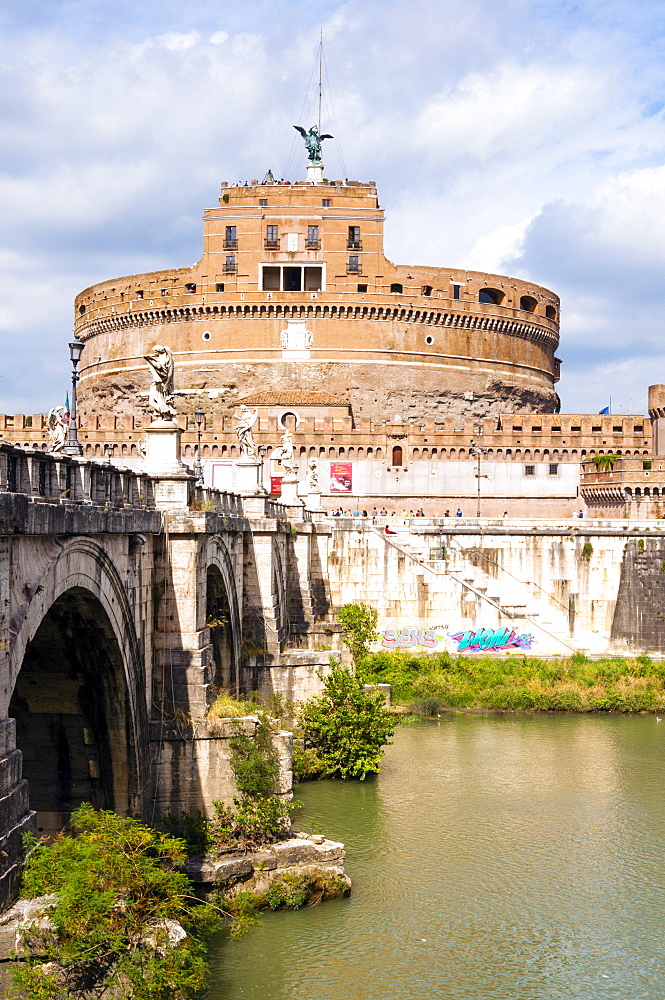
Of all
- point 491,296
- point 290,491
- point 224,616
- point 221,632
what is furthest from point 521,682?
point 491,296

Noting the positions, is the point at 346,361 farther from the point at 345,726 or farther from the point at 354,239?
the point at 345,726

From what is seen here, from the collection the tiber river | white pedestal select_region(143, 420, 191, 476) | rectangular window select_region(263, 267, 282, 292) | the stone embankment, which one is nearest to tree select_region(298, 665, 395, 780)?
the tiber river

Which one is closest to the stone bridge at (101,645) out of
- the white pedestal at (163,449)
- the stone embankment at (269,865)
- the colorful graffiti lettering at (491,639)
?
the white pedestal at (163,449)

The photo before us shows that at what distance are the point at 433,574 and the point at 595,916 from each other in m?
21.9

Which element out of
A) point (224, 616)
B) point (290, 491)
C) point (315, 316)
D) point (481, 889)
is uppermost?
point (315, 316)

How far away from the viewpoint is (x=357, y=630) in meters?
32.2

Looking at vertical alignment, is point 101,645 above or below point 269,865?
above

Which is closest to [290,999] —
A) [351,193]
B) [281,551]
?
[281,551]

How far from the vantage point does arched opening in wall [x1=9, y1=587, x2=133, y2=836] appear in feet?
44.9

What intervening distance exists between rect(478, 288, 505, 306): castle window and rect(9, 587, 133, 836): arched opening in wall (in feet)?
210

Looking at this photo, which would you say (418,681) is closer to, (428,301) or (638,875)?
(638,875)

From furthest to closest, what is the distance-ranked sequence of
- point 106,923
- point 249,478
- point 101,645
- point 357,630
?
point 357,630 → point 249,478 → point 101,645 → point 106,923

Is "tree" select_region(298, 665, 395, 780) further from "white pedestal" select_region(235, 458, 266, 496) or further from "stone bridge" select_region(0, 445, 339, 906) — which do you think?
"stone bridge" select_region(0, 445, 339, 906)

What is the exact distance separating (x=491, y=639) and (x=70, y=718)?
83.9 feet
